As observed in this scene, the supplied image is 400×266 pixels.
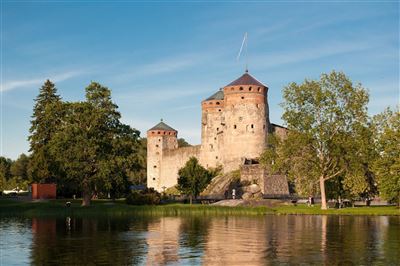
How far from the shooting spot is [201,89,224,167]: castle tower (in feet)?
275

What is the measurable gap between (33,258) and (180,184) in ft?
154

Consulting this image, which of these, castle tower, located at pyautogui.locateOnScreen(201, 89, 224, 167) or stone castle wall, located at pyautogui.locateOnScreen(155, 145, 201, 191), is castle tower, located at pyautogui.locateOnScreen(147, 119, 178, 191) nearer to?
stone castle wall, located at pyautogui.locateOnScreen(155, 145, 201, 191)

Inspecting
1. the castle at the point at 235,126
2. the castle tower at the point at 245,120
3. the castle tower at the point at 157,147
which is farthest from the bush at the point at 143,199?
the castle tower at the point at 157,147

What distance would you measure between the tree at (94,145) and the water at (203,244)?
65.4ft

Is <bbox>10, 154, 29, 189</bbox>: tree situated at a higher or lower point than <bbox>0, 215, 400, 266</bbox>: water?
higher

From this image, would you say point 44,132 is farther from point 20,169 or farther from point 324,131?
point 20,169

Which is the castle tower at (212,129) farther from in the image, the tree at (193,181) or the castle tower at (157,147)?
the tree at (193,181)

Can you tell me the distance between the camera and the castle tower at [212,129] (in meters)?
83.8

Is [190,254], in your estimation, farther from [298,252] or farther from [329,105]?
[329,105]

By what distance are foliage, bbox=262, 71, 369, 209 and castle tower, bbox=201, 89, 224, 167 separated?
30.6 m

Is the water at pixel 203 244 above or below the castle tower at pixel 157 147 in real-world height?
below

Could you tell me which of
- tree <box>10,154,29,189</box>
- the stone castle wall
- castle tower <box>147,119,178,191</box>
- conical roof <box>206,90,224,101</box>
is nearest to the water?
the stone castle wall

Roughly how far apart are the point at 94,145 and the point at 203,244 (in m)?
32.8

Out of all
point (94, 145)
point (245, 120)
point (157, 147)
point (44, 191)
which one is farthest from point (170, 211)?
point (157, 147)
